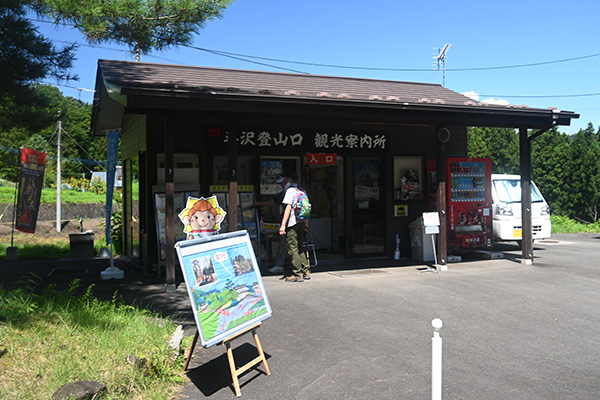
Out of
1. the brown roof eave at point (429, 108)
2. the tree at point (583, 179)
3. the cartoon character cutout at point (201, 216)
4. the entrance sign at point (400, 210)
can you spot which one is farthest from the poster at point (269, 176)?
the tree at point (583, 179)

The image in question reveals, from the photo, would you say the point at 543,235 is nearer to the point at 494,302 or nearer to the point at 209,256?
the point at 494,302

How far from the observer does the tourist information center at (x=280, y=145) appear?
27.5 feet

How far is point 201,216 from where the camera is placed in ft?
24.0

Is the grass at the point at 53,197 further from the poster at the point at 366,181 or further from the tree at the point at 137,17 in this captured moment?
the tree at the point at 137,17

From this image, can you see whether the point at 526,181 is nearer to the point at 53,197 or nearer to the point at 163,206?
the point at 163,206

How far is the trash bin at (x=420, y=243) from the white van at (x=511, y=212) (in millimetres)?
2920

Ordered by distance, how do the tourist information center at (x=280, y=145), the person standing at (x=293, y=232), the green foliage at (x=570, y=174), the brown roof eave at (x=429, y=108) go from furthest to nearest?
the green foliage at (x=570, y=174), the person standing at (x=293, y=232), the tourist information center at (x=280, y=145), the brown roof eave at (x=429, y=108)

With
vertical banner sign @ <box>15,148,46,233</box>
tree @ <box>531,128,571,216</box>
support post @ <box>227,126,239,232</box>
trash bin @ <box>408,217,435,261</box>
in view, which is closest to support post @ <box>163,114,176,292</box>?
support post @ <box>227,126,239,232</box>

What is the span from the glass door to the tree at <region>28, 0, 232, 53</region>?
5186 mm

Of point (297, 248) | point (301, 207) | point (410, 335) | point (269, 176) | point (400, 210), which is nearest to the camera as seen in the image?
point (410, 335)

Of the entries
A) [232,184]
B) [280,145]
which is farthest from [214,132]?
[232,184]

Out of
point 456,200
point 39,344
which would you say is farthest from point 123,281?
point 456,200

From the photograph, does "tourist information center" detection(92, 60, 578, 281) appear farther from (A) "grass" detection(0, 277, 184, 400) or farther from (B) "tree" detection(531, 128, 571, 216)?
(B) "tree" detection(531, 128, 571, 216)

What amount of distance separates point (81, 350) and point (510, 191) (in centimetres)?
1226
